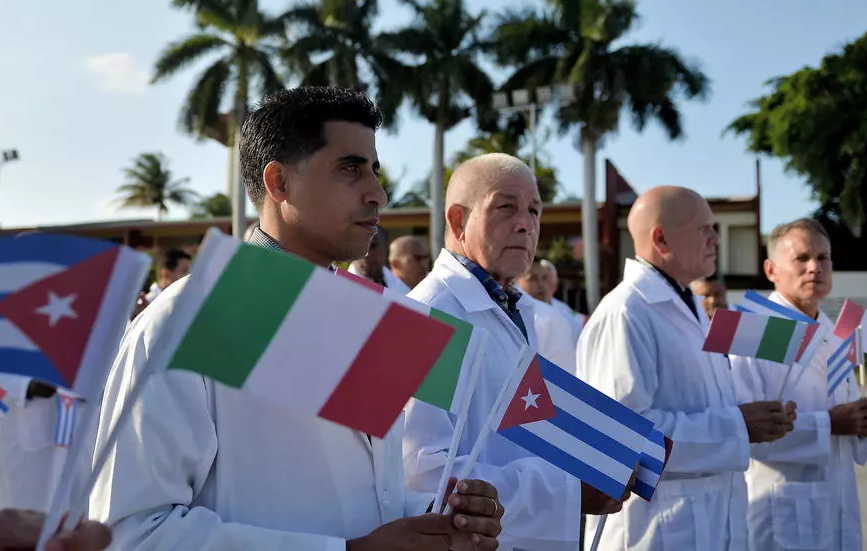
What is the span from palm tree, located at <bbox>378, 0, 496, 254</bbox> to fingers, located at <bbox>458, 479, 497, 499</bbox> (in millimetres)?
28647

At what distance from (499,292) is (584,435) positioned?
717 millimetres

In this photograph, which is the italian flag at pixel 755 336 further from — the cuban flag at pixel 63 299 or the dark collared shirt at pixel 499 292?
the cuban flag at pixel 63 299

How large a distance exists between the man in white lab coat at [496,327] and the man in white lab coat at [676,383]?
19.6 inches

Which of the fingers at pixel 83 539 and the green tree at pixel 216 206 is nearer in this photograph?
the fingers at pixel 83 539

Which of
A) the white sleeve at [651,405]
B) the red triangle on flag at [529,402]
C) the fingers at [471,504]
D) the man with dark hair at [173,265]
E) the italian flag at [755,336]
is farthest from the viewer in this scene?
the man with dark hair at [173,265]

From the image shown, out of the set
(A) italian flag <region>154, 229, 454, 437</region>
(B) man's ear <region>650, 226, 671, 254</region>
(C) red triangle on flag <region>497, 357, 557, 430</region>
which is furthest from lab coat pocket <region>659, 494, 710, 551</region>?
(A) italian flag <region>154, 229, 454, 437</region>

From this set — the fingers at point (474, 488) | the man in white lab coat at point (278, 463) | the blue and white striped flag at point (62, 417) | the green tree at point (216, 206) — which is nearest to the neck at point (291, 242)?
the man in white lab coat at point (278, 463)

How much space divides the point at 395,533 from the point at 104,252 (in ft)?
2.73

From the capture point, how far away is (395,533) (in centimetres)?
171

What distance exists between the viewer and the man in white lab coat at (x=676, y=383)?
3.18m

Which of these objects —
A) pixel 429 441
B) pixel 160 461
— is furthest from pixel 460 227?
pixel 160 461

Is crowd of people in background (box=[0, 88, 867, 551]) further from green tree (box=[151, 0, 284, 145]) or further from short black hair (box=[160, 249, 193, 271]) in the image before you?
green tree (box=[151, 0, 284, 145])

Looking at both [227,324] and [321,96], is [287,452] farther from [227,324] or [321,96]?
[321,96]

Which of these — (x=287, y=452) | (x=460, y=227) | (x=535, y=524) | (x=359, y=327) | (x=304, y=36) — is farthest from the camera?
(x=304, y=36)
